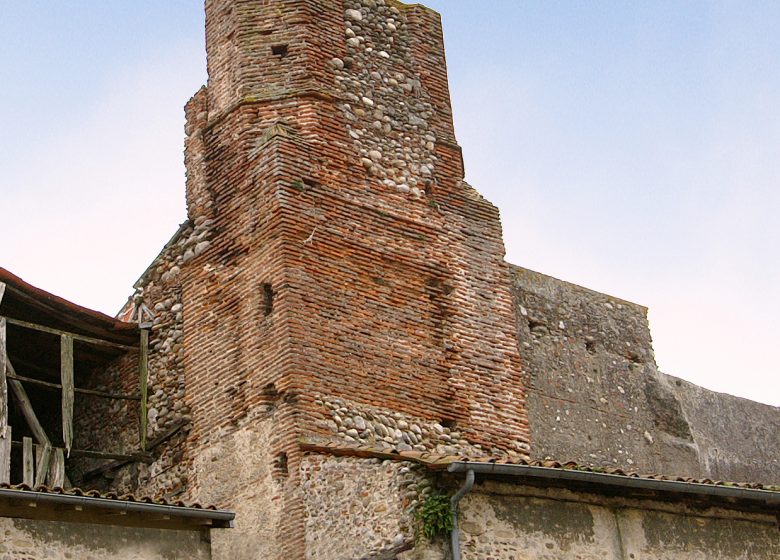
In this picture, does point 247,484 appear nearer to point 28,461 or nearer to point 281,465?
point 281,465

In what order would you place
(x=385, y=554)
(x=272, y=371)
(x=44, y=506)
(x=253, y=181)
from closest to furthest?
(x=44, y=506) → (x=385, y=554) → (x=272, y=371) → (x=253, y=181)

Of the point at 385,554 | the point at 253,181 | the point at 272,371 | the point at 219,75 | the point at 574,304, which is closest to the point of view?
the point at 385,554

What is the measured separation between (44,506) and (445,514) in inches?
126

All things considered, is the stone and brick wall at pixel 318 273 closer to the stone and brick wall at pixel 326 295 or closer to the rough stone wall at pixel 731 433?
the stone and brick wall at pixel 326 295

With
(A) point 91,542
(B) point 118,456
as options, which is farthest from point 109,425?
(A) point 91,542

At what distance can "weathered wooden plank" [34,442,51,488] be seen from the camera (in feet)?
47.5

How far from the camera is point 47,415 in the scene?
54.6 feet

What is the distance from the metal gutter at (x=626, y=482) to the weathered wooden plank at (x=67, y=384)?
528cm

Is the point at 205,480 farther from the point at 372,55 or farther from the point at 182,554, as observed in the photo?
the point at 372,55

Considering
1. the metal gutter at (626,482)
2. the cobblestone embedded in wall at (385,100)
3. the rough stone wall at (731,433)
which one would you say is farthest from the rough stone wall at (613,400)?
the metal gutter at (626,482)

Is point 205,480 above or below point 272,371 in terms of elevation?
below

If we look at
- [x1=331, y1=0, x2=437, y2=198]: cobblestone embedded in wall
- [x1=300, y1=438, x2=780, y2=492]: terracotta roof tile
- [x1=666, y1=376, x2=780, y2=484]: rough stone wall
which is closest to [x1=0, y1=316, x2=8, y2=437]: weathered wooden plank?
[x1=300, y1=438, x2=780, y2=492]: terracotta roof tile

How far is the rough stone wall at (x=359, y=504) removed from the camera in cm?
1177

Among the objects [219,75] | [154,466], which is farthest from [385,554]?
[219,75]
